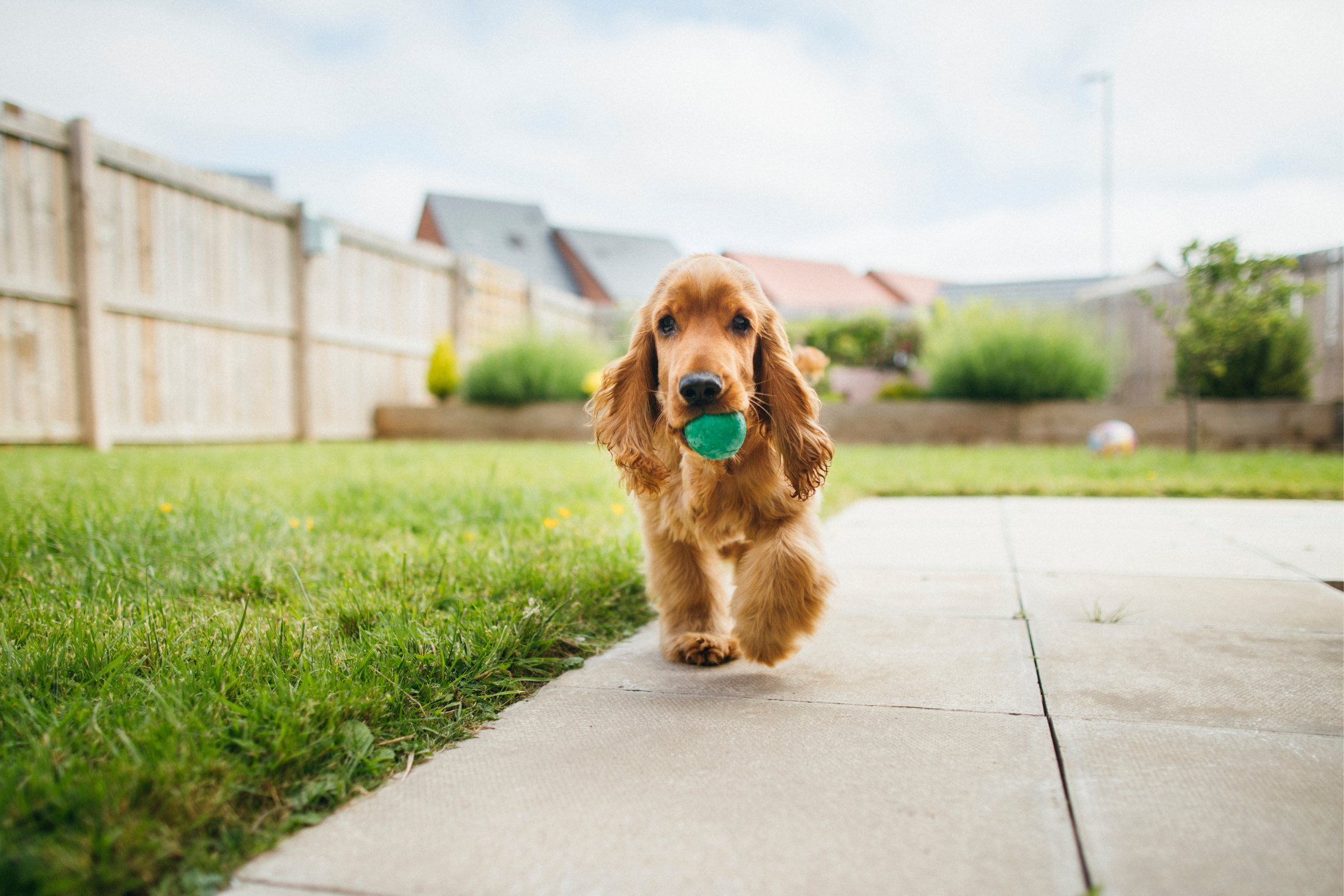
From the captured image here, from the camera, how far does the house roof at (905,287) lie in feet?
110

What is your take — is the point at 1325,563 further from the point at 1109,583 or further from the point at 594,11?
the point at 594,11

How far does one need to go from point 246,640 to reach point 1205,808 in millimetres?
2013

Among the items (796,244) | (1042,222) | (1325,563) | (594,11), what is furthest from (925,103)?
(796,244)

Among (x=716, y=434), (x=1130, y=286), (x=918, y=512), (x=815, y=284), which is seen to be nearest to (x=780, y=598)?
(x=716, y=434)

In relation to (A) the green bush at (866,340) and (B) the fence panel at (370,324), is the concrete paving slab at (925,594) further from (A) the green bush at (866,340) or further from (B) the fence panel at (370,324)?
(A) the green bush at (866,340)

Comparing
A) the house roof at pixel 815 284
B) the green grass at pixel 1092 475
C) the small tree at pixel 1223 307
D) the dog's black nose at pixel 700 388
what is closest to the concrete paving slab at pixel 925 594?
the dog's black nose at pixel 700 388

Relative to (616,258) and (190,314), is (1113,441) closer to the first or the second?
(190,314)

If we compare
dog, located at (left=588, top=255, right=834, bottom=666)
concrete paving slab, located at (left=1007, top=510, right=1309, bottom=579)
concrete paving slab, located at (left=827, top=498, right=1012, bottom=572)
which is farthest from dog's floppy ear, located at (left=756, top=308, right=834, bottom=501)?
concrete paving slab, located at (left=1007, top=510, right=1309, bottom=579)

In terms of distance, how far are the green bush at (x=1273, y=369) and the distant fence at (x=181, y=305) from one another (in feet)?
34.0

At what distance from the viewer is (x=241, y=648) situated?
180cm

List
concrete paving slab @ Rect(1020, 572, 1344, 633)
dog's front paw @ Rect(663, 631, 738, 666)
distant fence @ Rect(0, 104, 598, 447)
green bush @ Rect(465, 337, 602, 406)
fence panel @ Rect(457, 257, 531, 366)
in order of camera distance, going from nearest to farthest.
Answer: dog's front paw @ Rect(663, 631, 738, 666) < concrete paving slab @ Rect(1020, 572, 1344, 633) < distant fence @ Rect(0, 104, 598, 447) < green bush @ Rect(465, 337, 602, 406) < fence panel @ Rect(457, 257, 531, 366)

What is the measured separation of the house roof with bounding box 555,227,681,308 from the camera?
30688 millimetres

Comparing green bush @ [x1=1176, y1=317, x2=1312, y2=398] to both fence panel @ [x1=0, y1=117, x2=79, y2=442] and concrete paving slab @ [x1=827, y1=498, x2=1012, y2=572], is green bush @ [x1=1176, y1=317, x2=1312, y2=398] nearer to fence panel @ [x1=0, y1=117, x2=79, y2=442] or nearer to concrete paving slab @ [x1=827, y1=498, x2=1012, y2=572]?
concrete paving slab @ [x1=827, y1=498, x2=1012, y2=572]

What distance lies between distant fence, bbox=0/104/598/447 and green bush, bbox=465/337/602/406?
128 centimetres
